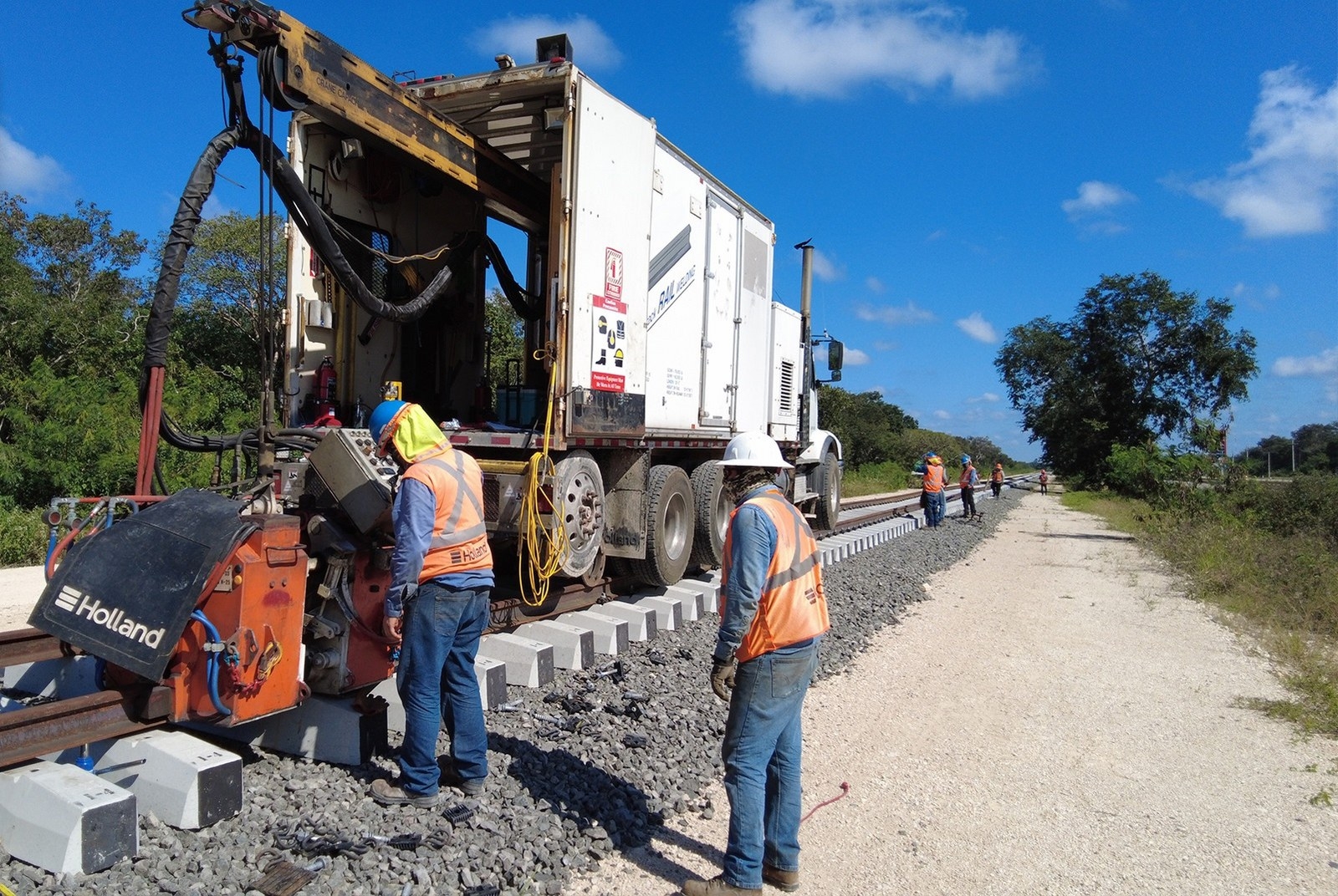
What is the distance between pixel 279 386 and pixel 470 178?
2.14m

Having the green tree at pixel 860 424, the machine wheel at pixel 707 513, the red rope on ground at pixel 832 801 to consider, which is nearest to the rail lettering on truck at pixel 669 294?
the machine wheel at pixel 707 513

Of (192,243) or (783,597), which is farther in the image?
(192,243)

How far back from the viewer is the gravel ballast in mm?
3107

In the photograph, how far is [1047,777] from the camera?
4.77m

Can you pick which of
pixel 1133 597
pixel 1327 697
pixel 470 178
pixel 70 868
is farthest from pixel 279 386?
pixel 1133 597

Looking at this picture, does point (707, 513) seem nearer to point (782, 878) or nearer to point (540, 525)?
point (540, 525)

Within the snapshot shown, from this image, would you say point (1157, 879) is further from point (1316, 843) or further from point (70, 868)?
point (70, 868)

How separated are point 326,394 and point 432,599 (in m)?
3.25

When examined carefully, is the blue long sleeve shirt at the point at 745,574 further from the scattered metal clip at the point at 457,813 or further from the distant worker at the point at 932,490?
the distant worker at the point at 932,490

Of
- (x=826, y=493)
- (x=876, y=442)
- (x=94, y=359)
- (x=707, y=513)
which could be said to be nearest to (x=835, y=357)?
(x=826, y=493)

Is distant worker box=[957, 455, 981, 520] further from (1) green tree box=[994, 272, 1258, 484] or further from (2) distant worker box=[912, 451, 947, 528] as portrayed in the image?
(1) green tree box=[994, 272, 1258, 484]

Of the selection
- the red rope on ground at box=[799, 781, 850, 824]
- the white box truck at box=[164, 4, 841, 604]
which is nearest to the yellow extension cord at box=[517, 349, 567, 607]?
the white box truck at box=[164, 4, 841, 604]

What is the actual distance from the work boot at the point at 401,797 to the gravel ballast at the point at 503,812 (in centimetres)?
3

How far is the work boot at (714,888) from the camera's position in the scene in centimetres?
322
